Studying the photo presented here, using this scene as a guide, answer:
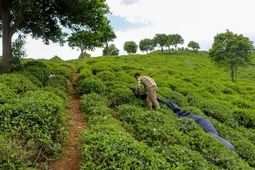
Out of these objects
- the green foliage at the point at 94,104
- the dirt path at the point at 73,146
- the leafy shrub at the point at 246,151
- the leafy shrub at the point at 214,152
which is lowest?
the leafy shrub at the point at 246,151

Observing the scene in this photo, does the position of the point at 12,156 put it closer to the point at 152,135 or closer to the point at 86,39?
the point at 152,135

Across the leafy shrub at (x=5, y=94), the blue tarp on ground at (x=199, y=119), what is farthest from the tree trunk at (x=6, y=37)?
the blue tarp on ground at (x=199, y=119)

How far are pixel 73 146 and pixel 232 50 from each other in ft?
165

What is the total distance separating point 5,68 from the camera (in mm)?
29531

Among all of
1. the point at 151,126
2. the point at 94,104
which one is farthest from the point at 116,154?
the point at 94,104

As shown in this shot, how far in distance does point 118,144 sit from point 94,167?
1.59 metres

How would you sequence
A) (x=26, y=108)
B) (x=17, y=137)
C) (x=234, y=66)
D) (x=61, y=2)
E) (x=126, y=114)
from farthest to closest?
(x=234, y=66) < (x=61, y=2) < (x=126, y=114) < (x=26, y=108) < (x=17, y=137)

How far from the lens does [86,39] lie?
31.7 metres

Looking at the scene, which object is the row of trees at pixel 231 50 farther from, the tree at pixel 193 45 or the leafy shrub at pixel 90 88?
the tree at pixel 193 45

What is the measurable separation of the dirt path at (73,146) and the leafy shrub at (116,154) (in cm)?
59

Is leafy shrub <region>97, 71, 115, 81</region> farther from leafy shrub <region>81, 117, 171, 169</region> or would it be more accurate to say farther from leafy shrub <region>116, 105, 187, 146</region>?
leafy shrub <region>81, 117, 171, 169</region>

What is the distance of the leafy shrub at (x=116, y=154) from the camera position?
13477mm

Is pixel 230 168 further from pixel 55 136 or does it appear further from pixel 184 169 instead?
pixel 55 136

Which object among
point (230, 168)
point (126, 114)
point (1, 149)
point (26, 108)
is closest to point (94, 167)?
point (1, 149)
